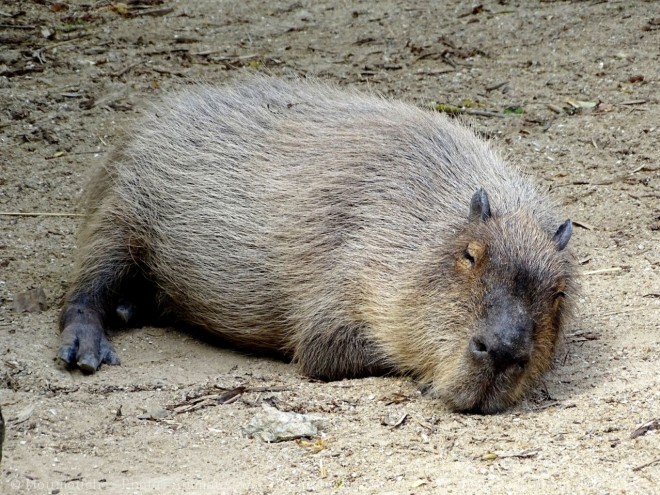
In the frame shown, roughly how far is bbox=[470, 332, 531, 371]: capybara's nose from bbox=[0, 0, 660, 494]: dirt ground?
0.85ft

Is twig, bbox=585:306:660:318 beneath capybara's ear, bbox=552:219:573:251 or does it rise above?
Result: beneath

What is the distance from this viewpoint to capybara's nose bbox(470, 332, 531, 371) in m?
4.61

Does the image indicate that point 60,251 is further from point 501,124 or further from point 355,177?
point 501,124

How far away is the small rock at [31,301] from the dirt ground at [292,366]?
0.04 metres

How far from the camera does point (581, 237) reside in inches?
269

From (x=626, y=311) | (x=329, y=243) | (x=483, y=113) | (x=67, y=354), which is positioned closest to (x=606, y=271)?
(x=626, y=311)

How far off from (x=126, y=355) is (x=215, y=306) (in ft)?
1.85

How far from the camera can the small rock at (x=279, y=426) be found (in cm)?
454

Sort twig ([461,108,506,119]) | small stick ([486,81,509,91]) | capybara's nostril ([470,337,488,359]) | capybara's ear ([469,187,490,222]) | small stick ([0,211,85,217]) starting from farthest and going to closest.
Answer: small stick ([486,81,509,91])
twig ([461,108,506,119])
small stick ([0,211,85,217])
capybara's ear ([469,187,490,222])
capybara's nostril ([470,337,488,359])

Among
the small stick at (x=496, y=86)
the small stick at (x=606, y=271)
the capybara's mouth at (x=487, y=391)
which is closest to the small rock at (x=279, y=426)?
the capybara's mouth at (x=487, y=391)

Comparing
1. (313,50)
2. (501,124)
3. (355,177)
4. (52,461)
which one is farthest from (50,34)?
(52,461)

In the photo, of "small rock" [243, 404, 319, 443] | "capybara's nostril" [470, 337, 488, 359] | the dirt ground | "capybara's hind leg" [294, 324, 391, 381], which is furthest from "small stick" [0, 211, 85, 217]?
"capybara's nostril" [470, 337, 488, 359]

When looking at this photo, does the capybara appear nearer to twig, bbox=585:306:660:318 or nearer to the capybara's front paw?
the capybara's front paw

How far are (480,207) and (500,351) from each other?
80 cm
